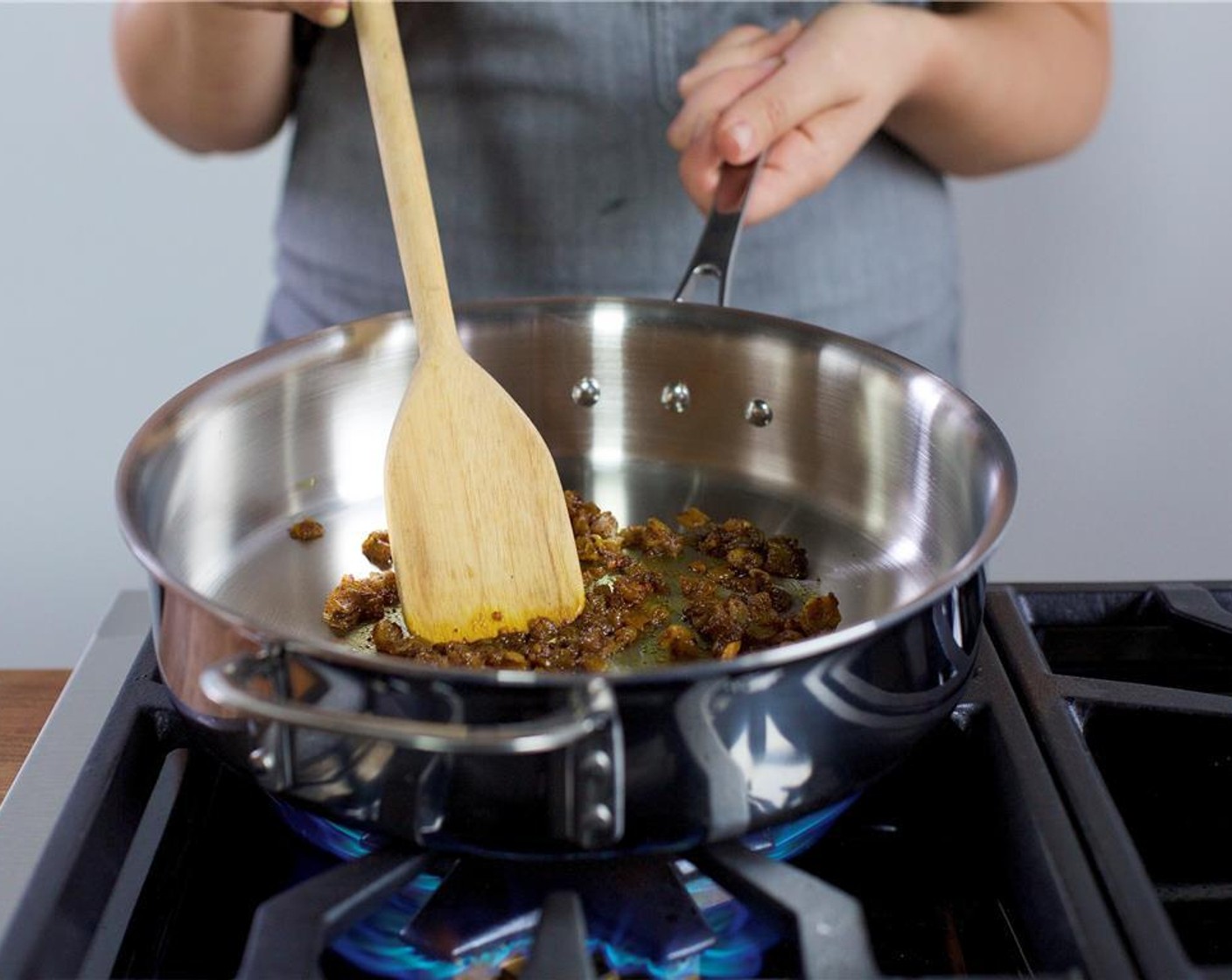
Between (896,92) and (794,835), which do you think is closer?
(794,835)

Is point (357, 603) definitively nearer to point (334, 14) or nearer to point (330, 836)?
point (330, 836)

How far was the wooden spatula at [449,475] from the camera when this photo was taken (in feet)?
2.19

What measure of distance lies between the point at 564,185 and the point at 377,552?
0.36m

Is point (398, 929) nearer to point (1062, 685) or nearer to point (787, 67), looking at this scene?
point (1062, 685)

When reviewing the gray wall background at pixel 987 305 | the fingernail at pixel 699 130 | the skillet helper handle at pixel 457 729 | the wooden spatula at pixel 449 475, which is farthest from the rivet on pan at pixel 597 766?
the gray wall background at pixel 987 305

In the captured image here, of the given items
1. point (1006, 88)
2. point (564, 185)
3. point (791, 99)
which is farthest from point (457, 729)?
point (1006, 88)

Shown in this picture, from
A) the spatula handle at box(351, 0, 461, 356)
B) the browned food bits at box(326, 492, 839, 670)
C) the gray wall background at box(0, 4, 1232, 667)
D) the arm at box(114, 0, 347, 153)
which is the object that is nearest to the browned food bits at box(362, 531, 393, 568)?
the browned food bits at box(326, 492, 839, 670)

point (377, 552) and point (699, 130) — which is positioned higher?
point (699, 130)

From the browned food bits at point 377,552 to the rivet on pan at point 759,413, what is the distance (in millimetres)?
202

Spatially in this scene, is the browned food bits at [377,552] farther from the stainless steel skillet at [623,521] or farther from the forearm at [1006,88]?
the forearm at [1006,88]

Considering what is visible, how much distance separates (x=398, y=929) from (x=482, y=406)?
0.87 ft

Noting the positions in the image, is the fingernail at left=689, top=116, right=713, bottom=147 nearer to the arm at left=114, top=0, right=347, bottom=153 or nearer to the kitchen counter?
the arm at left=114, top=0, right=347, bottom=153

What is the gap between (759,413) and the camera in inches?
30.8

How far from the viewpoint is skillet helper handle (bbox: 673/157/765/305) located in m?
0.76
